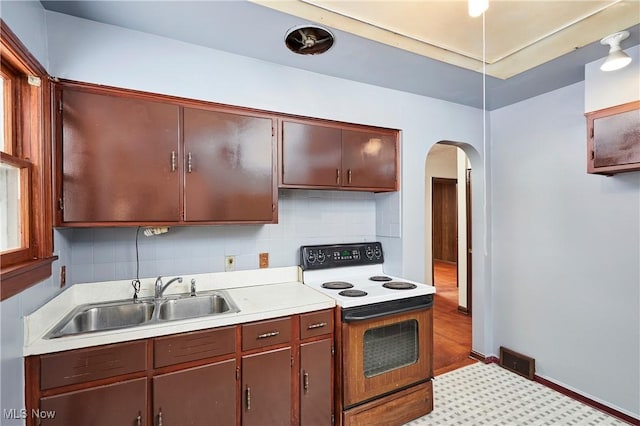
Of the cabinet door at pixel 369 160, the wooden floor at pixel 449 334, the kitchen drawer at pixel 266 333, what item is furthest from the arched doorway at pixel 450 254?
the kitchen drawer at pixel 266 333

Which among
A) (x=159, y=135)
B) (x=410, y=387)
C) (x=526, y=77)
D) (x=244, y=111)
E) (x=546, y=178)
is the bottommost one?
(x=410, y=387)

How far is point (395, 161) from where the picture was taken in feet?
8.57

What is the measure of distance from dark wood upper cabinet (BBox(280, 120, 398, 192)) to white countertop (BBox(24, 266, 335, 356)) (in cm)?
72

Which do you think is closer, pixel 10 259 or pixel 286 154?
pixel 10 259

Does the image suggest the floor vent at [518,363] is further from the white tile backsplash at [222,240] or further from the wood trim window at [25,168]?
the wood trim window at [25,168]

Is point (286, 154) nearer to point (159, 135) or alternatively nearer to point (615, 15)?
point (159, 135)

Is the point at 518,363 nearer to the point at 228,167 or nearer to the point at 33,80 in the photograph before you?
the point at 228,167

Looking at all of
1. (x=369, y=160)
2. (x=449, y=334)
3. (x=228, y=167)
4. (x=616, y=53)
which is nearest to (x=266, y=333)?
(x=228, y=167)

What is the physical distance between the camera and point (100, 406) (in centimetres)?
142

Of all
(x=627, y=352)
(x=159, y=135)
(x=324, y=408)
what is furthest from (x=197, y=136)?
(x=627, y=352)

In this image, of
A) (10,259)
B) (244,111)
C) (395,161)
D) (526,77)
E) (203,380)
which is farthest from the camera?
(395,161)

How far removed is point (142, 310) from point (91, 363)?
0.49 meters

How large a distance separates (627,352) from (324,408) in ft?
6.88

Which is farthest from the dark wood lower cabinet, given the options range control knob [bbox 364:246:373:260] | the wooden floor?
the wooden floor
